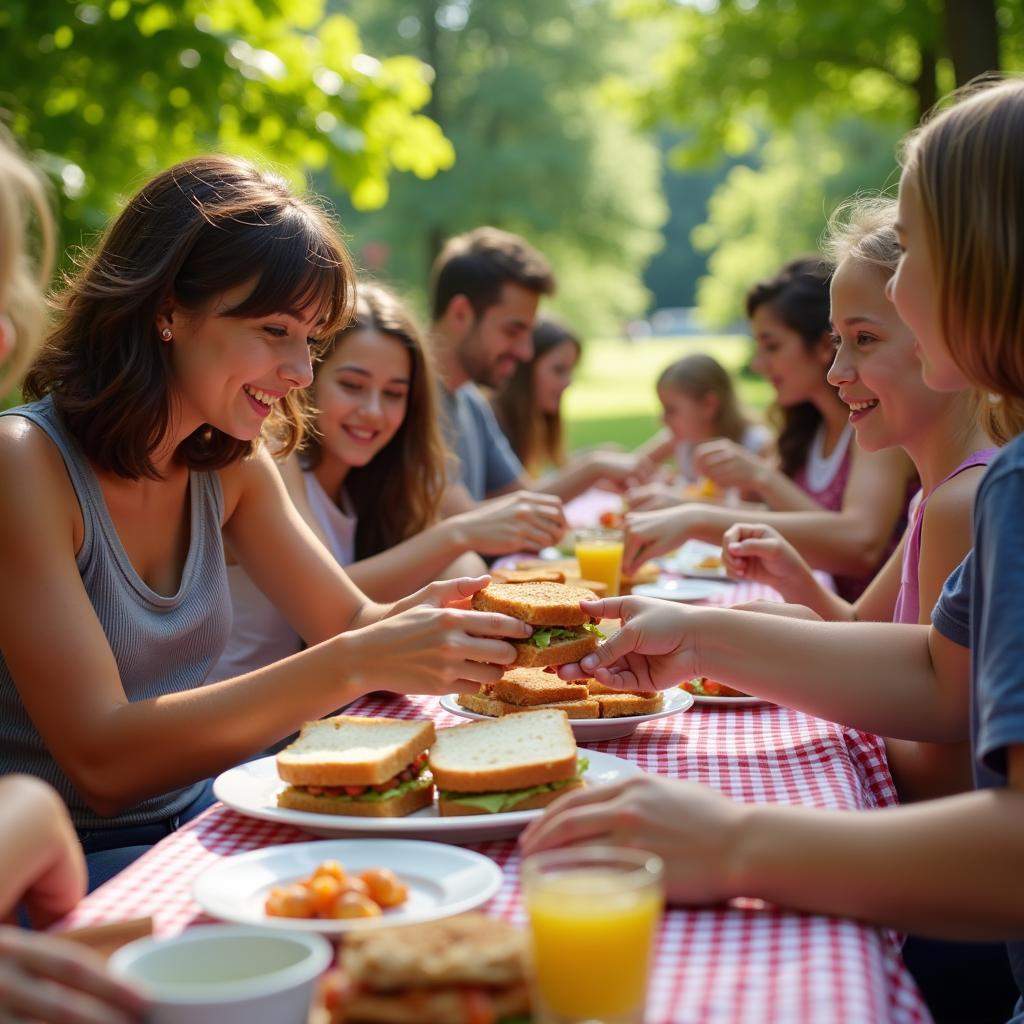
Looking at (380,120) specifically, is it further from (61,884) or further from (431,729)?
(61,884)

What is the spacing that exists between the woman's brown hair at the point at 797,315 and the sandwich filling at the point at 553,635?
10.0 feet

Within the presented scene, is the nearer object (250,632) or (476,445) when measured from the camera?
(250,632)

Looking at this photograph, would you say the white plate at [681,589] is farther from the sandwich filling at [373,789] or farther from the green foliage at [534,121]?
the green foliage at [534,121]

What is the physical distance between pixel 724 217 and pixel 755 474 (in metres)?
34.7

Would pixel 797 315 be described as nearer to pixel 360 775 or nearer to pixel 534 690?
pixel 534 690

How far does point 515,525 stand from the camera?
11.8 ft

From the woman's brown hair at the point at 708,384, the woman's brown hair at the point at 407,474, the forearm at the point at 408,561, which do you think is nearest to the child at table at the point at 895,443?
the forearm at the point at 408,561

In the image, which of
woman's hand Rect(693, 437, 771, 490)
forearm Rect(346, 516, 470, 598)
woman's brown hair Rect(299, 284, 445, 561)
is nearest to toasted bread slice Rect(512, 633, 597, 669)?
forearm Rect(346, 516, 470, 598)

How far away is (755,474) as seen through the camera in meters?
4.64

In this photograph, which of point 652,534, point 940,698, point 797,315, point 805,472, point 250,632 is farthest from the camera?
Result: point 805,472

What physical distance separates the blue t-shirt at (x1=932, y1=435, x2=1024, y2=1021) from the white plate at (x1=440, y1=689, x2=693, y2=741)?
702mm

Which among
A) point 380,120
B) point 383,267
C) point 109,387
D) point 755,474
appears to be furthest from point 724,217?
point 109,387

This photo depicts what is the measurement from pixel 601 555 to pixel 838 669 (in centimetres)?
157

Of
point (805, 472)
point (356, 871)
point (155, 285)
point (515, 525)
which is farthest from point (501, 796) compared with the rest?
point (805, 472)
